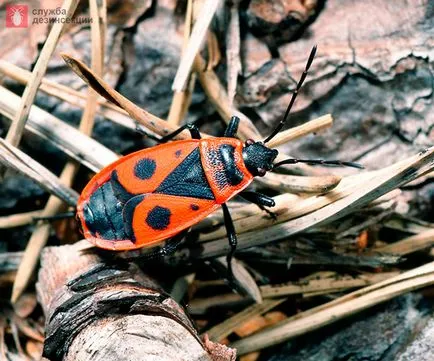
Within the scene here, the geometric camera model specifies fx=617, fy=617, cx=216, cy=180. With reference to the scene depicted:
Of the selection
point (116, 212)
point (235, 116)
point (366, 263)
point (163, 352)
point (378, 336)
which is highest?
point (235, 116)

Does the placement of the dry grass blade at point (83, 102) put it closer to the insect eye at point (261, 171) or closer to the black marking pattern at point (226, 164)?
the black marking pattern at point (226, 164)

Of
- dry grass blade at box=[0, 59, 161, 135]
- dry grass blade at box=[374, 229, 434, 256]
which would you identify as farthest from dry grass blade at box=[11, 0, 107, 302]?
dry grass blade at box=[374, 229, 434, 256]

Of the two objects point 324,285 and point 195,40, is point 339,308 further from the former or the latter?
point 195,40

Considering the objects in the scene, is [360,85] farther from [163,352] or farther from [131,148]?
[163,352]

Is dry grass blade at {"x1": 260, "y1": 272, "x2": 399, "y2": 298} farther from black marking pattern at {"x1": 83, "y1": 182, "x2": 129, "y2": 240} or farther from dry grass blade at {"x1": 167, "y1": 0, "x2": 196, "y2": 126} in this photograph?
dry grass blade at {"x1": 167, "y1": 0, "x2": 196, "y2": 126}

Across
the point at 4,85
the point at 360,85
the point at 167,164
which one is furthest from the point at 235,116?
the point at 4,85
